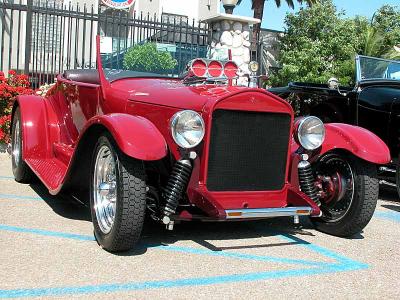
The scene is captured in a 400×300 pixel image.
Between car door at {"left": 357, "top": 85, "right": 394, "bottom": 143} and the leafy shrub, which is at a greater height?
the leafy shrub

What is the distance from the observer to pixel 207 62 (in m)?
4.41

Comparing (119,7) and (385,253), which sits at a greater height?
(119,7)

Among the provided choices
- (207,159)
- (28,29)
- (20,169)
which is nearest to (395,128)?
(207,159)

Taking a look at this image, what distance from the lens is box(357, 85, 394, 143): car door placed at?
6355mm

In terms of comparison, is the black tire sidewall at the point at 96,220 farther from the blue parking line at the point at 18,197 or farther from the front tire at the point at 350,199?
the front tire at the point at 350,199

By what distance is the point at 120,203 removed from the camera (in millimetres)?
3367

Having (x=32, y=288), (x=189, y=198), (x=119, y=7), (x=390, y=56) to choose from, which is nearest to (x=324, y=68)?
(x=390, y=56)

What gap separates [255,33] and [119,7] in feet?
12.0

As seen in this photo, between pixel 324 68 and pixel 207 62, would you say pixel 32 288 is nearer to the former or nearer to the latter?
pixel 207 62

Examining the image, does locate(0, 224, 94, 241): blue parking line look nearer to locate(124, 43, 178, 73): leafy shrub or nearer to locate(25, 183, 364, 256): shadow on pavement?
locate(25, 183, 364, 256): shadow on pavement

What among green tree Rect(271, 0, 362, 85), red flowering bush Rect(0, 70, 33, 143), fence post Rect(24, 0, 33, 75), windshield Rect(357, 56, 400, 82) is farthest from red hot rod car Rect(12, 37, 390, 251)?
green tree Rect(271, 0, 362, 85)

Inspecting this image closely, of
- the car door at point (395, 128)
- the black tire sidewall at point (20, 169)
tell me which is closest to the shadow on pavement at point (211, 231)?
the black tire sidewall at point (20, 169)

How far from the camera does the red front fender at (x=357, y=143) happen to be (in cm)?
406

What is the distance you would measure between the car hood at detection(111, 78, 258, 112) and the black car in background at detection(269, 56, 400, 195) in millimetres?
2800
